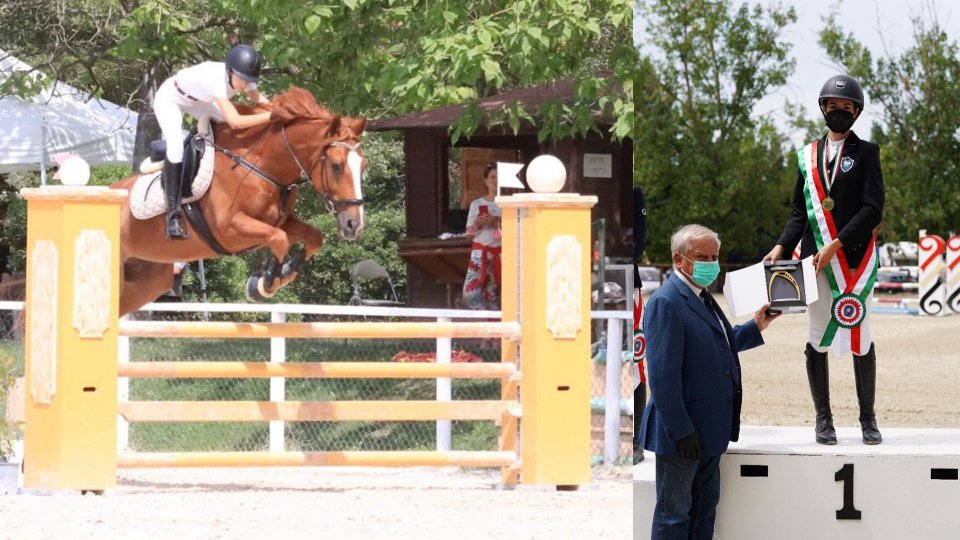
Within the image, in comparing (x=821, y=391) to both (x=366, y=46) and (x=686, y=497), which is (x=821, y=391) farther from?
(x=366, y=46)

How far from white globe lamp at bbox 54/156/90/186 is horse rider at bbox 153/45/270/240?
271 millimetres

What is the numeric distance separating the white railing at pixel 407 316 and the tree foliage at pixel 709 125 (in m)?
1.62

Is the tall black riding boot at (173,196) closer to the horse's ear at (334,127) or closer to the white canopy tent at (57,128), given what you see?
the white canopy tent at (57,128)

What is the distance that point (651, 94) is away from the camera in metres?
3.33

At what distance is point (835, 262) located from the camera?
10.3ft

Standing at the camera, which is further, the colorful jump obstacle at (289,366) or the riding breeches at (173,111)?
the riding breeches at (173,111)

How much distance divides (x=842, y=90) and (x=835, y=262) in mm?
368

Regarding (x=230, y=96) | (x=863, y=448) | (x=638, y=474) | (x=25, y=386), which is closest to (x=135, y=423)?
(x=25, y=386)

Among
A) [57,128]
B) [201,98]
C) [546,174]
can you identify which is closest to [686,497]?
[546,174]

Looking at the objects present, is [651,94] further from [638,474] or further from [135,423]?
[135,423]

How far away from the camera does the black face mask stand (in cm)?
317

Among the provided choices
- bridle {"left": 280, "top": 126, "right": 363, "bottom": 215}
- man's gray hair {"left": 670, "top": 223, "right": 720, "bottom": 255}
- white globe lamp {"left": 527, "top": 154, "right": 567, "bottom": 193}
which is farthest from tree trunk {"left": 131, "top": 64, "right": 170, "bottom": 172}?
man's gray hair {"left": 670, "top": 223, "right": 720, "bottom": 255}

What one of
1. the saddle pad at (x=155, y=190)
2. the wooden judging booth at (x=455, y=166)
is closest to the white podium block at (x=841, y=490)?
the wooden judging booth at (x=455, y=166)

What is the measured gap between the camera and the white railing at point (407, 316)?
5.04 metres
